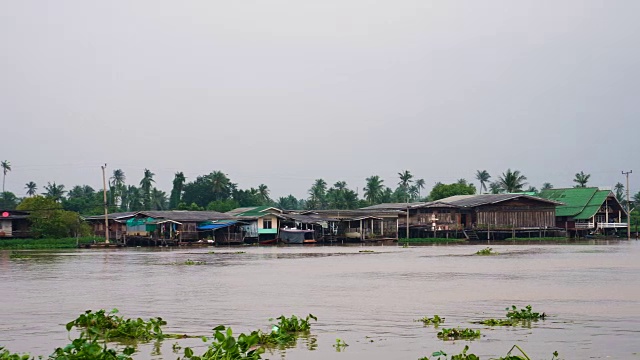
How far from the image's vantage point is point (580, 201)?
7106 cm

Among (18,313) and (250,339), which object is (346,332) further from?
(18,313)

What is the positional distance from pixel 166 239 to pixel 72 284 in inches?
1436

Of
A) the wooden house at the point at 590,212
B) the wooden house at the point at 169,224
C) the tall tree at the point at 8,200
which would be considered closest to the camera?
the wooden house at the point at 169,224

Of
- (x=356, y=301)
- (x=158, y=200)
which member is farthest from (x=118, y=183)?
(x=356, y=301)

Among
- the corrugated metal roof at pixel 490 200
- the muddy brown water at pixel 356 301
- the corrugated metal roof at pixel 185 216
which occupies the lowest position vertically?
the muddy brown water at pixel 356 301

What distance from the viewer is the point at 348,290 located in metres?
21.4

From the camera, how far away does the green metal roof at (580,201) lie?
6912 centimetres

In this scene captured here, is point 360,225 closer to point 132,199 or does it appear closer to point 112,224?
point 112,224

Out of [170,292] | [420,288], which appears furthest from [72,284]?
[420,288]

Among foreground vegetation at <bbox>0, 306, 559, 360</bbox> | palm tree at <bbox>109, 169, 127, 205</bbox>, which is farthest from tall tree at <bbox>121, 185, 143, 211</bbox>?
foreground vegetation at <bbox>0, 306, 559, 360</bbox>

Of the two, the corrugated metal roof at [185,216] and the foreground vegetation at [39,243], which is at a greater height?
the corrugated metal roof at [185,216]

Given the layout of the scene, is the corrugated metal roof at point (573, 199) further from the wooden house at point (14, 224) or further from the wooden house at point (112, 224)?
the wooden house at point (14, 224)

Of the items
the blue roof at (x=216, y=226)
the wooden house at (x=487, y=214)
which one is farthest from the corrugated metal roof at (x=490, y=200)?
the blue roof at (x=216, y=226)

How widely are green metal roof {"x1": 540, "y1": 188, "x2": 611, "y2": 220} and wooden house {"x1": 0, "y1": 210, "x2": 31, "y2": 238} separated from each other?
44.7 meters
